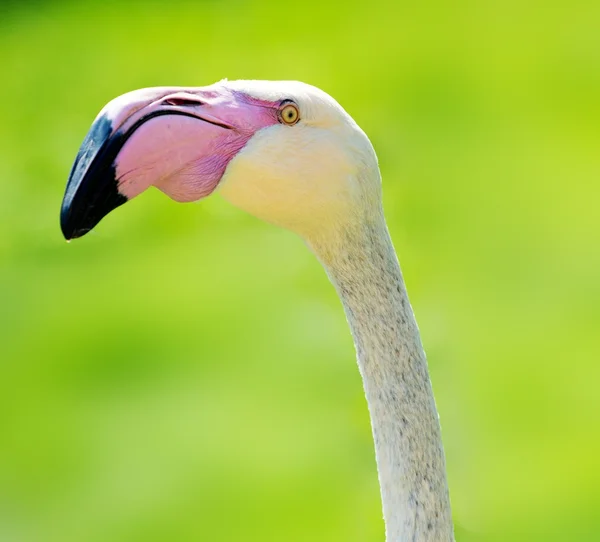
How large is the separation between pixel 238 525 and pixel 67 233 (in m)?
1.67

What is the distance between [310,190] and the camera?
1.34 metres

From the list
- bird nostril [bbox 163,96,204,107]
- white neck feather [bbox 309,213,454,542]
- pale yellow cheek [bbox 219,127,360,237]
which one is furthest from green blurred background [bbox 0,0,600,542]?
bird nostril [bbox 163,96,204,107]

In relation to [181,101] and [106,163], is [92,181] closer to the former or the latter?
[106,163]

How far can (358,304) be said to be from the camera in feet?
4.70

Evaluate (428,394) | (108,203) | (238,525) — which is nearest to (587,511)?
(238,525)

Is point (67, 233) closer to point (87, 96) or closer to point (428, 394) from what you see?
point (428, 394)

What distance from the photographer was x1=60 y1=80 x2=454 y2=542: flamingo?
126cm

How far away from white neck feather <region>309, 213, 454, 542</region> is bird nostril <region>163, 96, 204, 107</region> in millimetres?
244

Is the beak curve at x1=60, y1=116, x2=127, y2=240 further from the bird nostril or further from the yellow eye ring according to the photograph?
the yellow eye ring

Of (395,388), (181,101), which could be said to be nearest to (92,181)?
(181,101)

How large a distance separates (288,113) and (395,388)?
0.40 metres

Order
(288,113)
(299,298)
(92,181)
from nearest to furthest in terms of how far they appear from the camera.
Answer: (92,181) < (288,113) < (299,298)

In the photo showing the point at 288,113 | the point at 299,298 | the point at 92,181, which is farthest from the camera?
the point at 299,298

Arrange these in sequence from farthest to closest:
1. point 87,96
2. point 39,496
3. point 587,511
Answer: point 87,96
point 39,496
point 587,511
